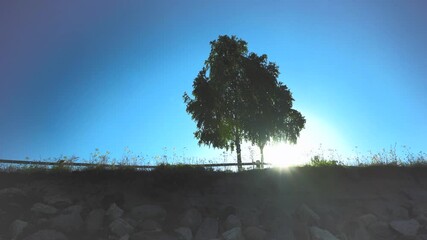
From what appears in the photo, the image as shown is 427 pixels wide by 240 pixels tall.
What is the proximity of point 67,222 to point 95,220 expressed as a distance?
790 millimetres

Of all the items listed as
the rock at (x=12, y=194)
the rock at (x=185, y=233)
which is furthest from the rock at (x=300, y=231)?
the rock at (x=12, y=194)

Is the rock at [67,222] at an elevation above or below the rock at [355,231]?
above

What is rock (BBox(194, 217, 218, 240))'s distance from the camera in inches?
399

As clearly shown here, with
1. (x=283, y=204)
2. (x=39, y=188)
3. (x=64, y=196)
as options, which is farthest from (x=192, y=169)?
(x=39, y=188)

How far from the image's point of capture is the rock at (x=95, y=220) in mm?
10039

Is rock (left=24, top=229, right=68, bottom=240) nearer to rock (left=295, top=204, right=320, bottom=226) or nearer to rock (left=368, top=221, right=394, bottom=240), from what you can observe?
rock (left=295, top=204, right=320, bottom=226)

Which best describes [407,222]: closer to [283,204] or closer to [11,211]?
[283,204]

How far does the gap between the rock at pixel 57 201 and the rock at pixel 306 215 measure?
24.7 feet

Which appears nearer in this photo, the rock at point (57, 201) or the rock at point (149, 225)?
the rock at point (149, 225)

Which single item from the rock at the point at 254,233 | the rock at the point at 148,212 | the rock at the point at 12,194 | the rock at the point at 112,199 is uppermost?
the rock at the point at 12,194

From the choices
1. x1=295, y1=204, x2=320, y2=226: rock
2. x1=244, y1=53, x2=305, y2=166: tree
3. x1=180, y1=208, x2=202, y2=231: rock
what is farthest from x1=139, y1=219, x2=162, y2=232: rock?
x1=244, y1=53, x2=305, y2=166: tree

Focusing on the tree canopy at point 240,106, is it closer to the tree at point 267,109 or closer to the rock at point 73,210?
the tree at point 267,109

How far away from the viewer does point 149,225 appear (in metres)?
10.3

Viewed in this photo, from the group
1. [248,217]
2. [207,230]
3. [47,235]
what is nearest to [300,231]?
[248,217]
